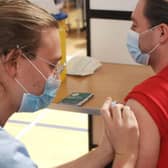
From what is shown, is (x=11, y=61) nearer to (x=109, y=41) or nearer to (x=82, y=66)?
(x=82, y=66)

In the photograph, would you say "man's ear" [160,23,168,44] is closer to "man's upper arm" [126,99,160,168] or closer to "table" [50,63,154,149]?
"man's upper arm" [126,99,160,168]

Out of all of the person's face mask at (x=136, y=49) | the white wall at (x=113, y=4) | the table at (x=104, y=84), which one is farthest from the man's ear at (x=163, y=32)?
the white wall at (x=113, y=4)

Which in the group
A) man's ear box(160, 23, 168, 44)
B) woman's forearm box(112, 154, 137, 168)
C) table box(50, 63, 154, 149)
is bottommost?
table box(50, 63, 154, 149)

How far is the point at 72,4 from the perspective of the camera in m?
7.42

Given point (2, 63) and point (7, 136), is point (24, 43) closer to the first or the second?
point (2, 63)

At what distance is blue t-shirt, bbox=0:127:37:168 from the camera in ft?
3.81

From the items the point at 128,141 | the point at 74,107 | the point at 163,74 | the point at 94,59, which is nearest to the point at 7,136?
the point at 128,141

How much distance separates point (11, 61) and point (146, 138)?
1.50ft

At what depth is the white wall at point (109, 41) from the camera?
8.39ft

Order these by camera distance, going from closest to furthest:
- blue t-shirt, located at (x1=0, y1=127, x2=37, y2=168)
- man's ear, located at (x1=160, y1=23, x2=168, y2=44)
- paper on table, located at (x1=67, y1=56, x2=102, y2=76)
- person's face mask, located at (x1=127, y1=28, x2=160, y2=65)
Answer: blue t-shirt, located at (x1=0, y1=127, x2=37, y2=168)
man's ear, located at (x1=160, y1=23, x2=168, y2=44)
person's face mask, located at (x1=127, y1=28, x2=160, y2=65)
paper on table, located at (x1=67, y1=56, x2=102, y2=76)

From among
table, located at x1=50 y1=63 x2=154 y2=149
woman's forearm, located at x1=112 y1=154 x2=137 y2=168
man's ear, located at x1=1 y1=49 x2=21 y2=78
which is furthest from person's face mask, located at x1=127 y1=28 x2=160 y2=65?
man's ear, located at x1=1 y1=49 x2=21 y2=78

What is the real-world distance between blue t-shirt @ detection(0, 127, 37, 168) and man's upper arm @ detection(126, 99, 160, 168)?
1.13 feet

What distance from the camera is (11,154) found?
3.84 feet

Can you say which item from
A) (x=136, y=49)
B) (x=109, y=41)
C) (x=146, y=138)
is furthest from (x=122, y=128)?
(x=109, y=41)
